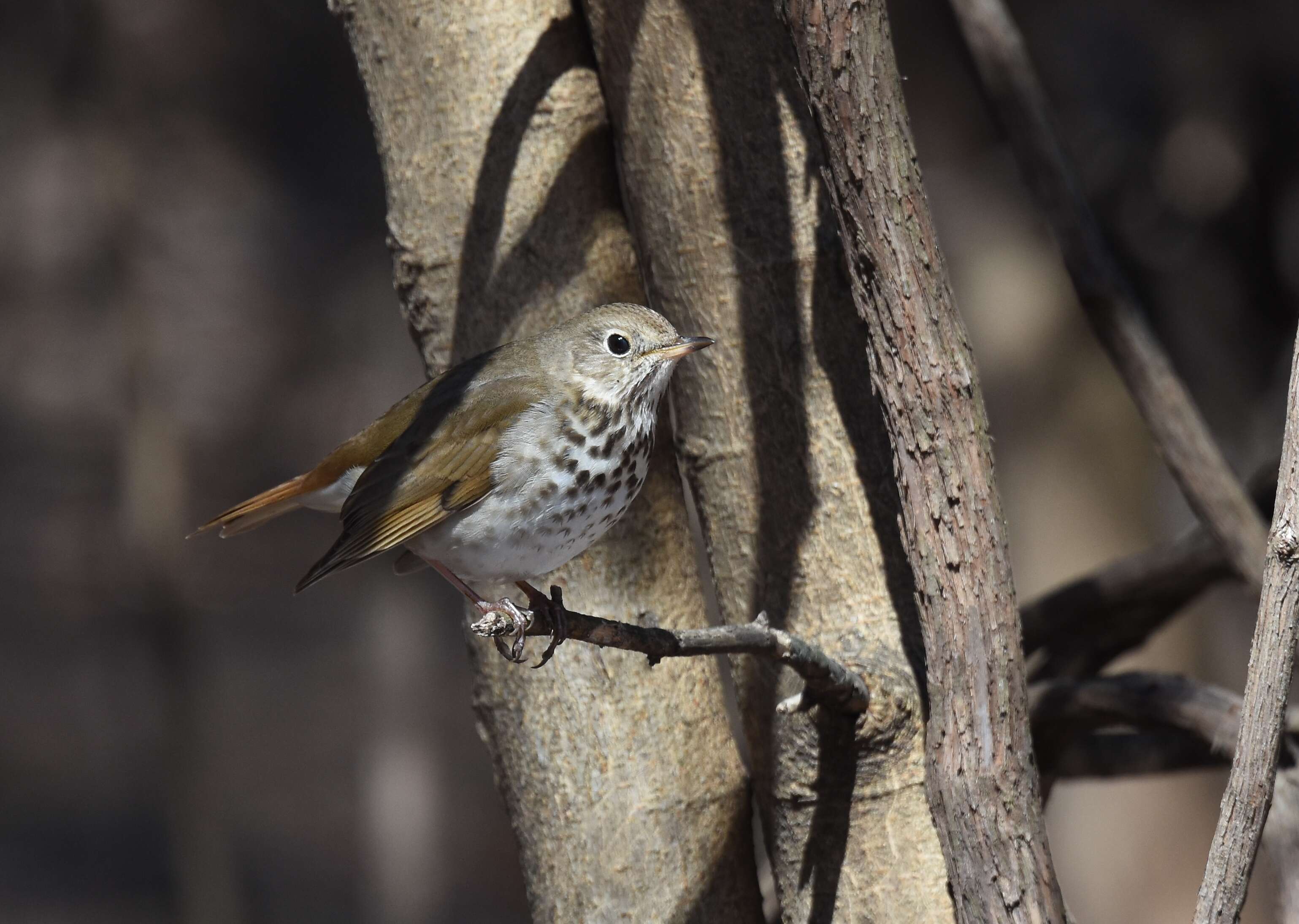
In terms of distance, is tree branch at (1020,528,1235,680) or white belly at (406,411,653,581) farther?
tree branch at (1020,528,1235,680)

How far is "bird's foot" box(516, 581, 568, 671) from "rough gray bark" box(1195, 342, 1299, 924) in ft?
2.98

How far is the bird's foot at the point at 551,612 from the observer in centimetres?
196

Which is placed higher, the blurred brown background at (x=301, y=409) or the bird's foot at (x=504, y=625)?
the blurred brown background at (x=301, y=409)

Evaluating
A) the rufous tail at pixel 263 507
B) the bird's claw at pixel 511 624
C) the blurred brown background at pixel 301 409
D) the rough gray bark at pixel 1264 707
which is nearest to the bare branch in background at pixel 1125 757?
the blurred brown background at pixel 301 409

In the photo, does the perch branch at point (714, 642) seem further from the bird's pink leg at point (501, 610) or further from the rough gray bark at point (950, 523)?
the rough gray bark at point (950, 523)

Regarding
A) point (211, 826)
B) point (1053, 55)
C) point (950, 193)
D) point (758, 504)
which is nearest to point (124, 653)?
point (211, 826)

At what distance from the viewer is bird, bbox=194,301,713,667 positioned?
2184 millimetres

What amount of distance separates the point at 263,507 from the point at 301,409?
528 cm

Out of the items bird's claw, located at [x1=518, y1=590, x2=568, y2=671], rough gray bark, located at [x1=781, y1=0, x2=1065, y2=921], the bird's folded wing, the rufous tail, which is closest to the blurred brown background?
rough gray bark, located at [x1=781, y1=0, x2=1065, y2=921]

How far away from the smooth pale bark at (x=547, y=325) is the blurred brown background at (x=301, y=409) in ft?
6.11

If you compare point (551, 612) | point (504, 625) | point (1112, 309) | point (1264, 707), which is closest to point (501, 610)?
point (551, 612)

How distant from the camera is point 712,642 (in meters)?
1.72

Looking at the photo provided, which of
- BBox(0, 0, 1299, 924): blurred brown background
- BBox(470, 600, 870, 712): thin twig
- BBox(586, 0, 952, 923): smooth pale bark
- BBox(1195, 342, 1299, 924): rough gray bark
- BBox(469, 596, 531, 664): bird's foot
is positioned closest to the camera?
BBox(1195, 342, 1299, 924): rough gray bark

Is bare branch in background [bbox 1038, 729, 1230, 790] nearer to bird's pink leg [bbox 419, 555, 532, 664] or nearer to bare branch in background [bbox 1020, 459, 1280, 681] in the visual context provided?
bare branch in background [bbox 1020, 459, 1280, 681]
